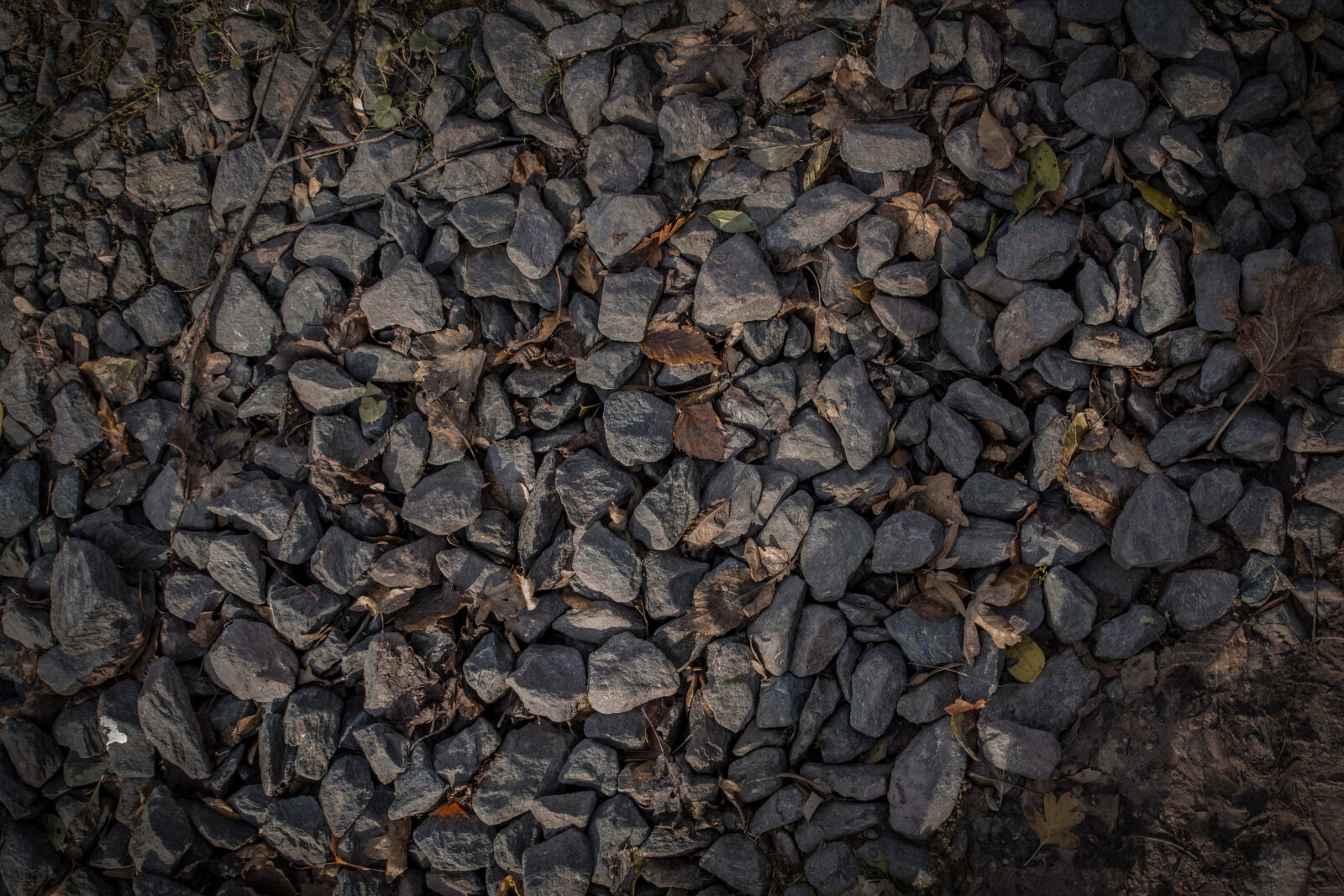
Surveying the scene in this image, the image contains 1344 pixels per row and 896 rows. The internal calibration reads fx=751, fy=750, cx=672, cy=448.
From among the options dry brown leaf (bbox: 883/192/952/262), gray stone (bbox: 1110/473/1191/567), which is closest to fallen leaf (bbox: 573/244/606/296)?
dry brown leaf (bbox: 883/192/952/262)

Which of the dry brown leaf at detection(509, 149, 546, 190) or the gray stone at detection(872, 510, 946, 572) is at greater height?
the dry brown leaf at detection(509, 149, 546, 190)

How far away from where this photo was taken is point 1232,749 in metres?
2.35

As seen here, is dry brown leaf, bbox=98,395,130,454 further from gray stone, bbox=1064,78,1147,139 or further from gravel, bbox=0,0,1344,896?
gray stone, bbox=1064,78,1147,139

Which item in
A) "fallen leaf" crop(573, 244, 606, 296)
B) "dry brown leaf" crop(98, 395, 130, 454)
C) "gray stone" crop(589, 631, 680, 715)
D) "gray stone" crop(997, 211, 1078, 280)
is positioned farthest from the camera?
"dry brown leaf" crop(98, 395, 130, 454)

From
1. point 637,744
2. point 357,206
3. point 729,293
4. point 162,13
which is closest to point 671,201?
point 729,293

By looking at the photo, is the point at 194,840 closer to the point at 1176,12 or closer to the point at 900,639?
the point at 900,639

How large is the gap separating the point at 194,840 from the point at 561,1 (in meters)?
3.57

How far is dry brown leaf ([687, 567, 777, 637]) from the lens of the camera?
272cm

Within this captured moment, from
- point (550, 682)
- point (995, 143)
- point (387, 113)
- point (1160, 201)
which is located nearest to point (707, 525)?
point (550, 682)

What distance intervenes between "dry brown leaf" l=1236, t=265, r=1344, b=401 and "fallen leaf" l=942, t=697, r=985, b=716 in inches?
A: 54.1

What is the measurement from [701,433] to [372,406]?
133 centimetres

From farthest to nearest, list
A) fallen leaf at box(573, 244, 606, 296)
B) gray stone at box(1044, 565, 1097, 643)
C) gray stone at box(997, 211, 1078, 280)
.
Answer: fallen leaf at box(573, 244, 606, 296) → gray stone at box(997, 211, 1078, 280) → gray stone at box(1044, 565, 1097, 643)

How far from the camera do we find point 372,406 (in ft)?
9.86

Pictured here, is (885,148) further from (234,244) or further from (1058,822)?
(234,244)
